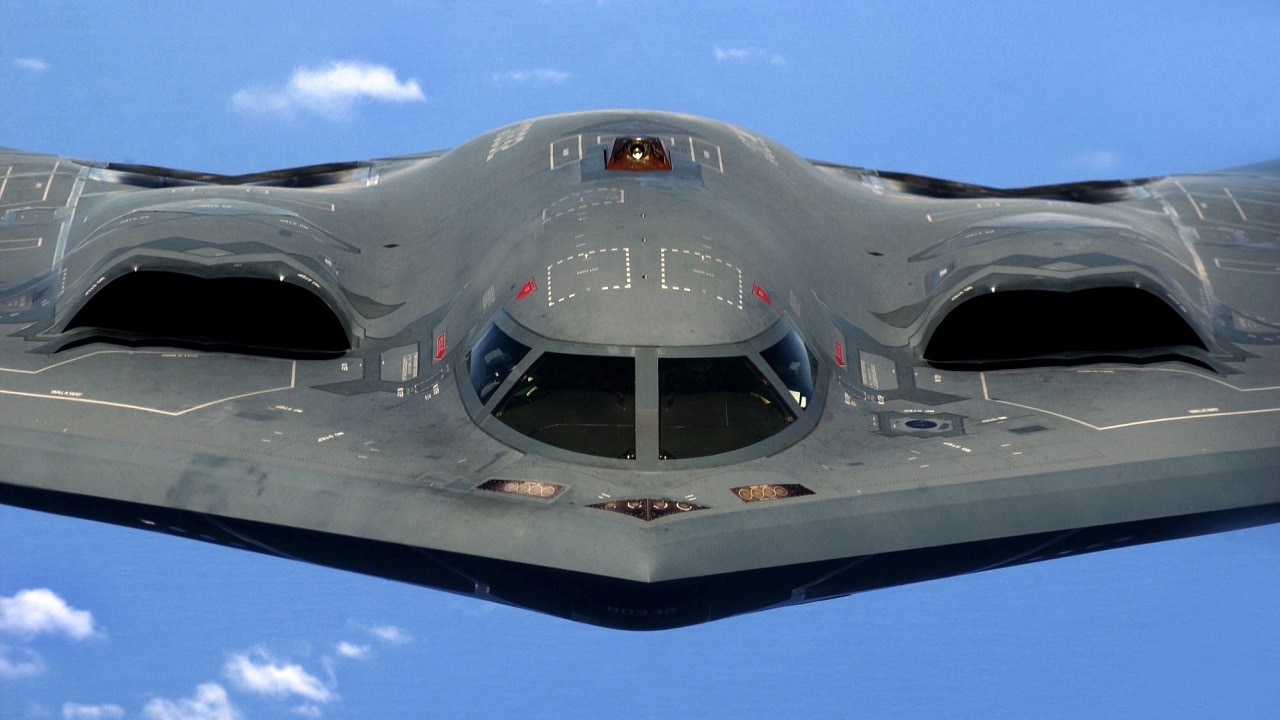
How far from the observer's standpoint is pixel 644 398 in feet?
41.1

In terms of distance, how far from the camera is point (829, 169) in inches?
867

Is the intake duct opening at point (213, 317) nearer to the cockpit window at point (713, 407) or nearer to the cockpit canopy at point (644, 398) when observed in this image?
the cockpit canopy at point (644, 398)

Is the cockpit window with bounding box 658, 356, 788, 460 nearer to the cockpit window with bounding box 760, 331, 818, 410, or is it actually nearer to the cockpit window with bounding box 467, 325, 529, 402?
the cockpit window with bounding box 760, 331, 818, 410

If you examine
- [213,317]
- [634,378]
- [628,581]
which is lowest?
[628,581]

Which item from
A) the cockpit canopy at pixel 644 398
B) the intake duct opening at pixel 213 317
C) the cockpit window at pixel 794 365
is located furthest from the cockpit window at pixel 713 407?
the intake duct opening at pixel 213 317

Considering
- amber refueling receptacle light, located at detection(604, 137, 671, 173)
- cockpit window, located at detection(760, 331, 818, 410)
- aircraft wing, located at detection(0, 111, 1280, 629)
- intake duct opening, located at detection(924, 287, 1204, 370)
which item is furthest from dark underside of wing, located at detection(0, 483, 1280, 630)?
amber refueling receptacle light, located at detection(604, 137, 671, 173)

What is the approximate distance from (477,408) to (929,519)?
3797 millimetres

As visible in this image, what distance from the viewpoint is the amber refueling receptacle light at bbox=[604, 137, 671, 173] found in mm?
15797

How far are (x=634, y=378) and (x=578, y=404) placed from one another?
1.62 ft

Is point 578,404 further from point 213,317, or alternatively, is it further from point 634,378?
point 213,317

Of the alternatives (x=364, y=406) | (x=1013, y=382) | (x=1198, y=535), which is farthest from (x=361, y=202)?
(x=1198, y=535)

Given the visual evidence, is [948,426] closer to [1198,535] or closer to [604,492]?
[1198,535]

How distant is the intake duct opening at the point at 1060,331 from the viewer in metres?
15.1

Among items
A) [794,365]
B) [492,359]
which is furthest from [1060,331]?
[492,359]
